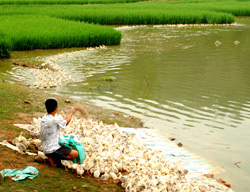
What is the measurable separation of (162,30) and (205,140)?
54.2 feet

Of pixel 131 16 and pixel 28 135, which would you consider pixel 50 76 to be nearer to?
pixel 28 135

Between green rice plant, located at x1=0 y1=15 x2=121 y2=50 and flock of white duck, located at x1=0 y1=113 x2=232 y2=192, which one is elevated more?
green rice plant, located at x1=0 y1=15 x2=121 y2=50

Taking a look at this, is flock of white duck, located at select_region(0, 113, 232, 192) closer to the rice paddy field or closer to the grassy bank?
the grassy bank

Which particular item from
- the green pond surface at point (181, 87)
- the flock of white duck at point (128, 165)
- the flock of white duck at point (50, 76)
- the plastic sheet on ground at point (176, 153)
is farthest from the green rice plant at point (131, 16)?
the flock of white duck at point (128, 165)

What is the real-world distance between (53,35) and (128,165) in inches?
453

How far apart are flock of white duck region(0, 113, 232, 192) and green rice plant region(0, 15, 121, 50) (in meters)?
9.55

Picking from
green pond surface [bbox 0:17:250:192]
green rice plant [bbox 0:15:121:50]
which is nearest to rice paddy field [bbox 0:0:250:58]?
green rice plant [bbox 0:15:121:50]

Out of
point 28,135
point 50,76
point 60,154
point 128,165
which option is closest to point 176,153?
point 128,165

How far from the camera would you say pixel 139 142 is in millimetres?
5926

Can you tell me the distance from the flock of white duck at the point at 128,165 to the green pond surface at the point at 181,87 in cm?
74

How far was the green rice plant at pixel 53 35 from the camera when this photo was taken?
14.8 m

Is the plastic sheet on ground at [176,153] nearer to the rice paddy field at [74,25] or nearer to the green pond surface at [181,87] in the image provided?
the green pond surface at [181,87]

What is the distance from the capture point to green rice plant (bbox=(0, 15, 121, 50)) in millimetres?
14781

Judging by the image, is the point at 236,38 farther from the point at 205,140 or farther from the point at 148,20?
the point at 205,140
